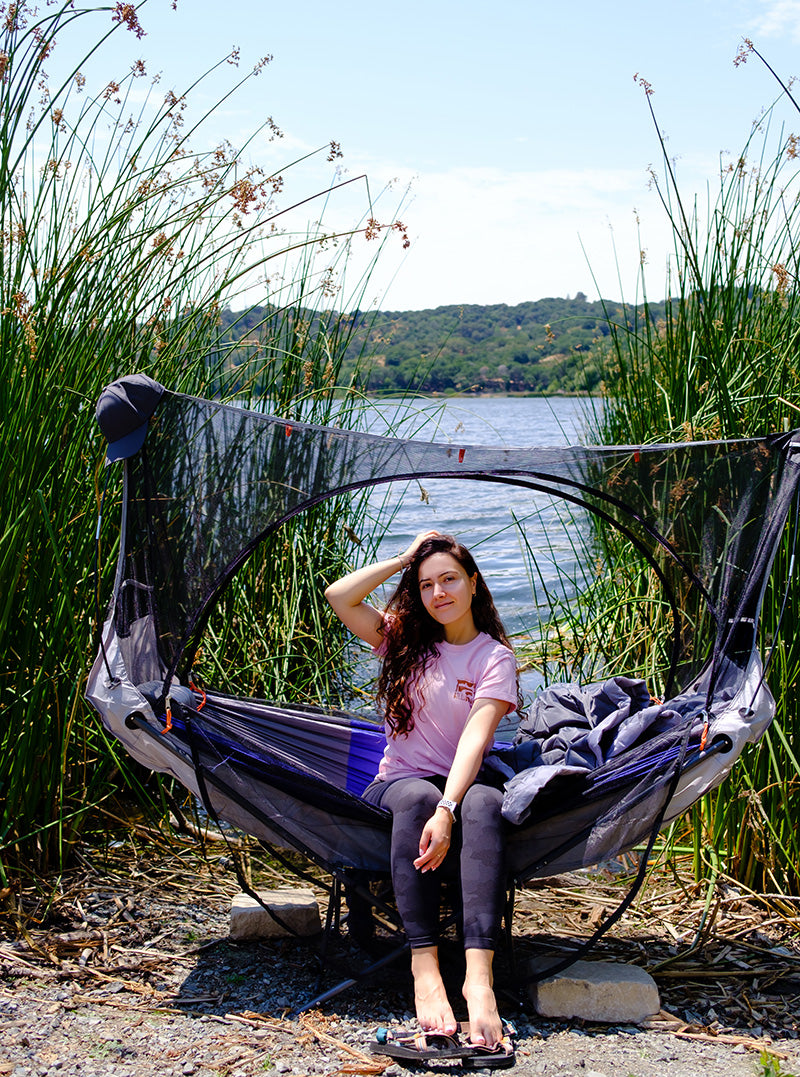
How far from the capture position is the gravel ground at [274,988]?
72.9 inches

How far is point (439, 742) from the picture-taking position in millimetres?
2312

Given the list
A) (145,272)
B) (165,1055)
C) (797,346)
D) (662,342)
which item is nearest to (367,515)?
(662,342)

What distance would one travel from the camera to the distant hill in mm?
3836

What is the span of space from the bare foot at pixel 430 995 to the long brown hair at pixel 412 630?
19.8 inches

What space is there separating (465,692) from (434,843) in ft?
1.35

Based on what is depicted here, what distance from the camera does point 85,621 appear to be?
2.50m

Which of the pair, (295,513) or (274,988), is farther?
(295,513)

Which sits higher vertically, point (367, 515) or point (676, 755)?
point (367, 515)

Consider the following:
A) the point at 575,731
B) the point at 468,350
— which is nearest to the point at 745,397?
the point at 575,731

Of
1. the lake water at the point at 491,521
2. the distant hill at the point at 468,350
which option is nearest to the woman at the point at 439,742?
the distant hill at the point at 468,350

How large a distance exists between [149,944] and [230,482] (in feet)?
3.47

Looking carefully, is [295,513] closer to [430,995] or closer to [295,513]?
[295,513]

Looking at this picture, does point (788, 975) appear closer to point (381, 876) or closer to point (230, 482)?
point (381, 876)

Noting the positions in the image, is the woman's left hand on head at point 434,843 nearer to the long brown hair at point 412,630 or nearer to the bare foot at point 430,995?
the bare foot at point 430,995
